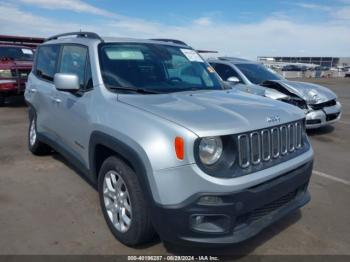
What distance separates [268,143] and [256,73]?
6.22m

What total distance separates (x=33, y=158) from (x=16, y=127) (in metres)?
2.92

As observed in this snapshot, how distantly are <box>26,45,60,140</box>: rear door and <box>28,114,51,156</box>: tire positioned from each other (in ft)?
1.05

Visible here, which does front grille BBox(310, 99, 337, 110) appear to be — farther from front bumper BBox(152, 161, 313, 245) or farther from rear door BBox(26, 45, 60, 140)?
rear door BBox(26, 45, 60, 140)

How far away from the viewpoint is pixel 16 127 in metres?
8.30

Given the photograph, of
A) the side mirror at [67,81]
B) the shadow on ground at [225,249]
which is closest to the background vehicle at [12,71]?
the side mirror at [67,81]

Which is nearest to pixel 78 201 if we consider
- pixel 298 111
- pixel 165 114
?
pixel 165 114

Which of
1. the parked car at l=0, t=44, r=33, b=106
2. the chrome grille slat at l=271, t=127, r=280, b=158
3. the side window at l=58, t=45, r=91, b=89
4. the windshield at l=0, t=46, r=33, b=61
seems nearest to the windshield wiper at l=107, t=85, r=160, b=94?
the side window at l=58, t=45, r=91, b=89

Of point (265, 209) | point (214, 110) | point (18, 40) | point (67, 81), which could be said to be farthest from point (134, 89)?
point (18, 40)

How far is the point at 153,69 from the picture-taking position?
3924 mm

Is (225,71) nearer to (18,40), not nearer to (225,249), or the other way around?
(225,249)

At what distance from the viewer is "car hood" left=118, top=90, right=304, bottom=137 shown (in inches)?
106

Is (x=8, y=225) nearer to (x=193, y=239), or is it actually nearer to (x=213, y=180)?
(x=193, y=239)

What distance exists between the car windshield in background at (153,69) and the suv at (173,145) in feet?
0.04

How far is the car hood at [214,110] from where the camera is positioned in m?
2.69
